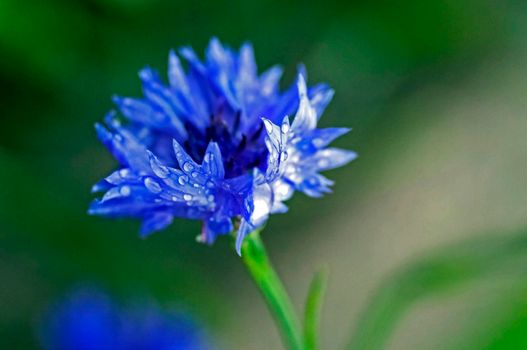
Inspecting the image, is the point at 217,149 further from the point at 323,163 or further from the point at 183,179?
the point at 323,163

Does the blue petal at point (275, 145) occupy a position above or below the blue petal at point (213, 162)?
below

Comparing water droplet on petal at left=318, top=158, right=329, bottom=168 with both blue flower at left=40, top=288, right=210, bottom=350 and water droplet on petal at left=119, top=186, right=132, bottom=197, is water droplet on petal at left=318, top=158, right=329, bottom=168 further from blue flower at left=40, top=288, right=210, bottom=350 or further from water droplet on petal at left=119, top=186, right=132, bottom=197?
blue flower at left=40, top=288, right=210, bottom=350

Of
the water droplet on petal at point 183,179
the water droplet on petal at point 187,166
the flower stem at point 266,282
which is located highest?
the water droplet on petal at point 187,166

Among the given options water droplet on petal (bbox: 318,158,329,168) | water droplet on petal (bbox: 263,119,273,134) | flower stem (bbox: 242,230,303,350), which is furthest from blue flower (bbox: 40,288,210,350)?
water droplet on petal (bbox: 263,119,273,134)

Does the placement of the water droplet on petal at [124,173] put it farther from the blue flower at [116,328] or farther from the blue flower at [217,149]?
the blue flower at [116,328]

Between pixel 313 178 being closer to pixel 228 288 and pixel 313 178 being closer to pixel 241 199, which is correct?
pixel 241 199

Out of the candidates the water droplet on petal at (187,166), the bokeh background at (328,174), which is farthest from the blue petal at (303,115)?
the bokeh background at (328,174)
